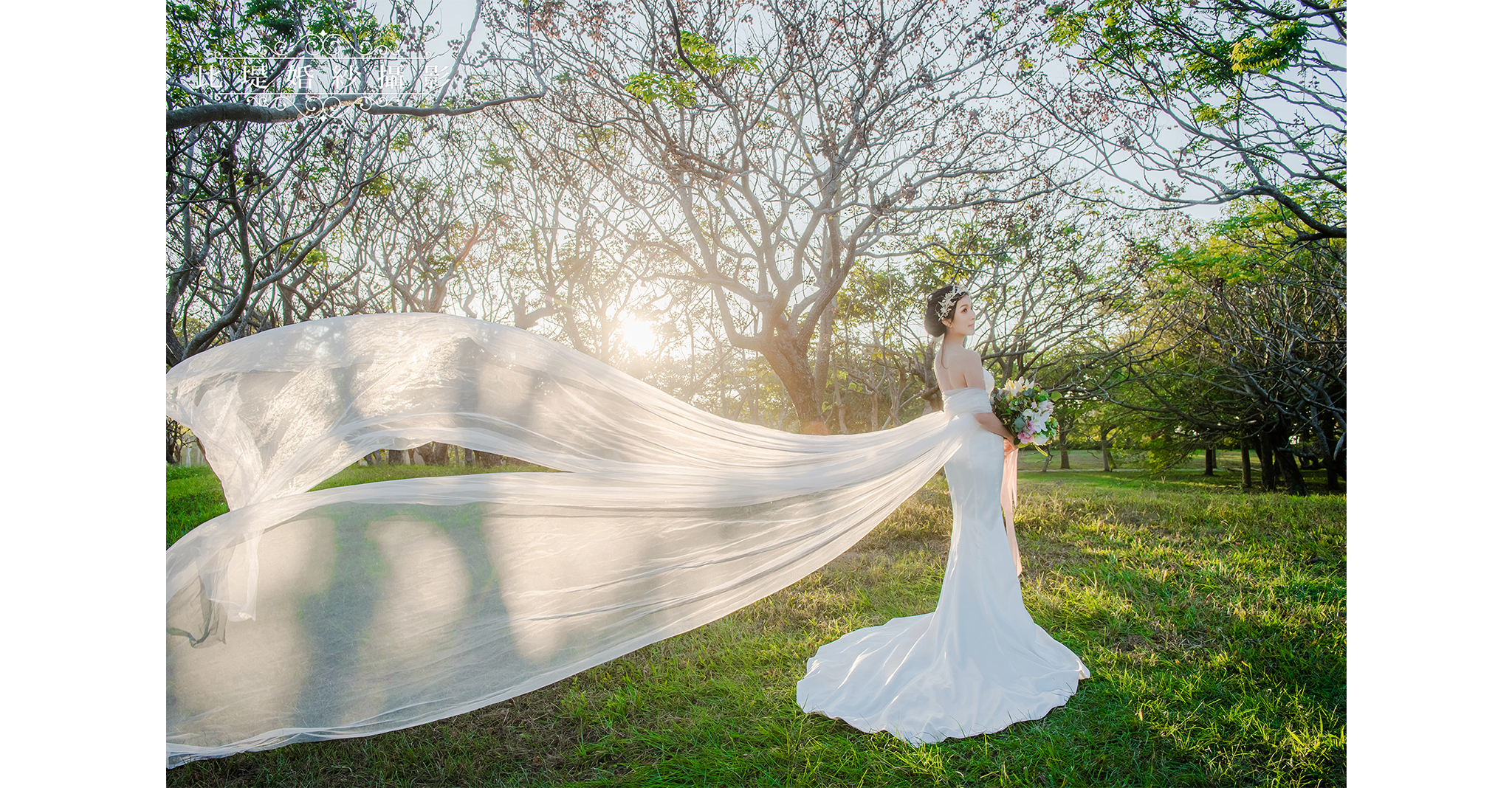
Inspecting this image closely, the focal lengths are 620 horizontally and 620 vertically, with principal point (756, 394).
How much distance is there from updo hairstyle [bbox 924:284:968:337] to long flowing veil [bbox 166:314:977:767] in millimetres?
1044

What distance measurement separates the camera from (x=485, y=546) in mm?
2455

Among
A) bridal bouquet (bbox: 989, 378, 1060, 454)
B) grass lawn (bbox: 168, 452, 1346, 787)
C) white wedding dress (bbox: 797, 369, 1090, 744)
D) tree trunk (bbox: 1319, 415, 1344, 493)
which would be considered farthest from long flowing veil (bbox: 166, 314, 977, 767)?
tree trunk (bbox: 1319, 415, 1344, 493)

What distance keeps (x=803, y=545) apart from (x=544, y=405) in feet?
4.26

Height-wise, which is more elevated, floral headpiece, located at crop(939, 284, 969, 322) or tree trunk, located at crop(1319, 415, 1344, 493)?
floral headpiece, located at crop(939, 284, 969, 322)

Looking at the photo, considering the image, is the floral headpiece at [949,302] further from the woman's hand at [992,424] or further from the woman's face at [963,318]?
the woman's hand at [992,424]

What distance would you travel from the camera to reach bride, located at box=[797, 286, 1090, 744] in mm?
2623

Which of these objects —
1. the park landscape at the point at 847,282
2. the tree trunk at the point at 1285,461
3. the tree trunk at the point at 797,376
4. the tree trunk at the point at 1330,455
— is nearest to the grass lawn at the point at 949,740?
the park landscape at the point at 847,282

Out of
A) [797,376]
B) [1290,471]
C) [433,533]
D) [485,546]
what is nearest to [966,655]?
[485,546]

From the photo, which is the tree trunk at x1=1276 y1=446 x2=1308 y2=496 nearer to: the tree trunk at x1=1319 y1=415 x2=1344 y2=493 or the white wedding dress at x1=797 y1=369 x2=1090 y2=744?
the tree trunk at x1=1319 y1=415 x2=1344 y2=493

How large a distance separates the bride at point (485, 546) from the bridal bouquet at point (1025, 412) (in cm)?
24

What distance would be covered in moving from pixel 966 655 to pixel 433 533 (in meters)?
2.35

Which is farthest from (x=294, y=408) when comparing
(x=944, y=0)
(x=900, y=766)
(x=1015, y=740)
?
(x=944, y=0)

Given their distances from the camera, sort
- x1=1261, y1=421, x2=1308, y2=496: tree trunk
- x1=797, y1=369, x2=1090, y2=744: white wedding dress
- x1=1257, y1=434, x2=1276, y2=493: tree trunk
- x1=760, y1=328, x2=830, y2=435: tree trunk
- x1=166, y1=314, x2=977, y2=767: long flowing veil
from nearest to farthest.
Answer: x1=166, y1=314, x2=977, y2=767: long flowing veil
x1=797, y1=369, x2=1090, y2=744: white wedding dress
x1=760, y1=328, x2=830, y2=435: tree trunk
x1=1261, y1=421, x2=1308, y2=496: tree trunk
x1=1257, y1=434, x2=1276, y2=493: tree trunk

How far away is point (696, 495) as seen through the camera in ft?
8.87
